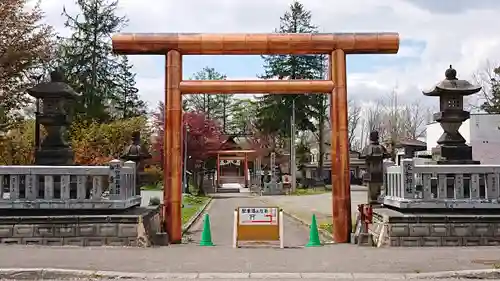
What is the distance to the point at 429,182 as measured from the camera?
13.4m

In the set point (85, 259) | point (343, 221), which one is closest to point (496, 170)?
point (343, 221)

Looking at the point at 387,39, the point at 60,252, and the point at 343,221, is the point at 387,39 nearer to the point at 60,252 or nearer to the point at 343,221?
the point at 343,221

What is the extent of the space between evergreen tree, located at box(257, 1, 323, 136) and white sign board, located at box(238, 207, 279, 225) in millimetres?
51643

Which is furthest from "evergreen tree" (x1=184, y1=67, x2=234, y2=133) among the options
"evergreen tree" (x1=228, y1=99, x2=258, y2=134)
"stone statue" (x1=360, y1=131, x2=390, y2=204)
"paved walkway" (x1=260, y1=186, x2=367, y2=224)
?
"stone statue" (x1=360, y1=131, x2=390, y2=204)

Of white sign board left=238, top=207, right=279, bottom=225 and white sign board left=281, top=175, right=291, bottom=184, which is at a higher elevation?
white sign board left=238, top=207, right=279, bottom=225

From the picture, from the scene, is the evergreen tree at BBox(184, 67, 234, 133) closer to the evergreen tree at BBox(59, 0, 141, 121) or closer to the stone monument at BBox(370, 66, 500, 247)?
the evergreen tree at BBox(59, 0, 141, 121)

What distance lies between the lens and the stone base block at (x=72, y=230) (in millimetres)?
12883

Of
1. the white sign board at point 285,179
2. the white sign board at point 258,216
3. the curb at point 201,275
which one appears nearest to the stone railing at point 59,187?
the white sign board at point 258,216

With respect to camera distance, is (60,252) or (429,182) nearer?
(60,252)

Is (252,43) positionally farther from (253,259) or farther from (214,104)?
(214,104)

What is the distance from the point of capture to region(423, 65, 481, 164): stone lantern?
1505 cm

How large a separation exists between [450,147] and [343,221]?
329 centimetres

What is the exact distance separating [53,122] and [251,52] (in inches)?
208

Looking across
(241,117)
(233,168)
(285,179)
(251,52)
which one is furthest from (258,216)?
(233,168)
